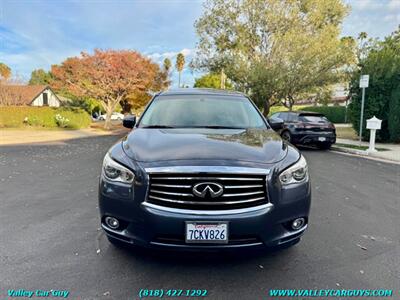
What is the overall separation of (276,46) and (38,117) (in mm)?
19318

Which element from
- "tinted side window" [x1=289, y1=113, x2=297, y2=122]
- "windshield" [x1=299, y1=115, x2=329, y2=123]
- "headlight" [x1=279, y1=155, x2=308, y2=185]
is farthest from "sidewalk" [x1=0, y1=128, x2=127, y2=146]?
"headlight" [x1=279, y1=155, x2=308, y2=185]

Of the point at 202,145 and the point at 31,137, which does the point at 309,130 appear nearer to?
the point at 202,145

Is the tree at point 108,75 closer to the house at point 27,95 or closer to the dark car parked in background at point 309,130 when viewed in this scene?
the house at point 27,95

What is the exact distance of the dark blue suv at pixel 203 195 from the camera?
2.22 meters

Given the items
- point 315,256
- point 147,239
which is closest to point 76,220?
point 147,239

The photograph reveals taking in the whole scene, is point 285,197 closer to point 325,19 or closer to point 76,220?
point 76,220

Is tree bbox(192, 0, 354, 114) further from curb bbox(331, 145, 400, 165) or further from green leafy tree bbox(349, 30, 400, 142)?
curb bbox(331, 145, 400, 165)

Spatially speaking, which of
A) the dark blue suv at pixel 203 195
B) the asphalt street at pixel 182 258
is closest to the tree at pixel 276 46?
the asphalt street at pixel 182 258

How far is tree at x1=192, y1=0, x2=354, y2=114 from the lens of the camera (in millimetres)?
18547

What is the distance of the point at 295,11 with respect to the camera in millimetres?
20484

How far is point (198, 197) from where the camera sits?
7.39 ft

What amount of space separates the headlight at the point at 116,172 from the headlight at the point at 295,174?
48.6 inches

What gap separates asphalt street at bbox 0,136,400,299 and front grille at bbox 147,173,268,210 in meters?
0.44

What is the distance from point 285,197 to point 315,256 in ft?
3.40
